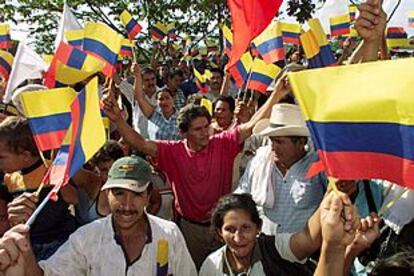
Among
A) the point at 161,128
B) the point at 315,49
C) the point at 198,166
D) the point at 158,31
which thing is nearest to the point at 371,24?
the point at 198,166

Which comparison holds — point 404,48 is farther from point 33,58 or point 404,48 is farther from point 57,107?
point 57,107

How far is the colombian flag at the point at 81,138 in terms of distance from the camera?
9.86 ft

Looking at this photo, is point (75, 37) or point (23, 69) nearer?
point (75, 37)

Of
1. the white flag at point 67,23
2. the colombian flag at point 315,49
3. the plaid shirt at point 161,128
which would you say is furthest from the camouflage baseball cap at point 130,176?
the white flag at point 67,23

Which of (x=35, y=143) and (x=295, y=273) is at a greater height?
(x=35, y=143)

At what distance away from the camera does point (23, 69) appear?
21.0ft

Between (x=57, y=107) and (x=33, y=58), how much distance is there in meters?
3.30

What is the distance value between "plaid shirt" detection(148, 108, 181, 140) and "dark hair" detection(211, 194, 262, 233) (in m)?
2.71

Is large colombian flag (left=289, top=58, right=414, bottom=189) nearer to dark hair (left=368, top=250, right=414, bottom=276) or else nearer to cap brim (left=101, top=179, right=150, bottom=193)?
dark hair (left=368, top=250, right=414, bottom=276)

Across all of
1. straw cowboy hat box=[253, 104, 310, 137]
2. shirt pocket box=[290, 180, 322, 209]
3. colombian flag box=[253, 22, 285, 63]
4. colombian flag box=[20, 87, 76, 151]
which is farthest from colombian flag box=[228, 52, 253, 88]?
colombian flag box=[20, 87, 76, 151]

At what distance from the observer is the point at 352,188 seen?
9.73 ft

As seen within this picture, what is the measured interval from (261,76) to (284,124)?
7.09 ft

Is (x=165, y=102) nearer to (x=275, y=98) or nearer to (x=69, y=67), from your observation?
(x=69, y=67)

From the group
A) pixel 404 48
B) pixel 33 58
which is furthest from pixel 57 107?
pixel 404 48
